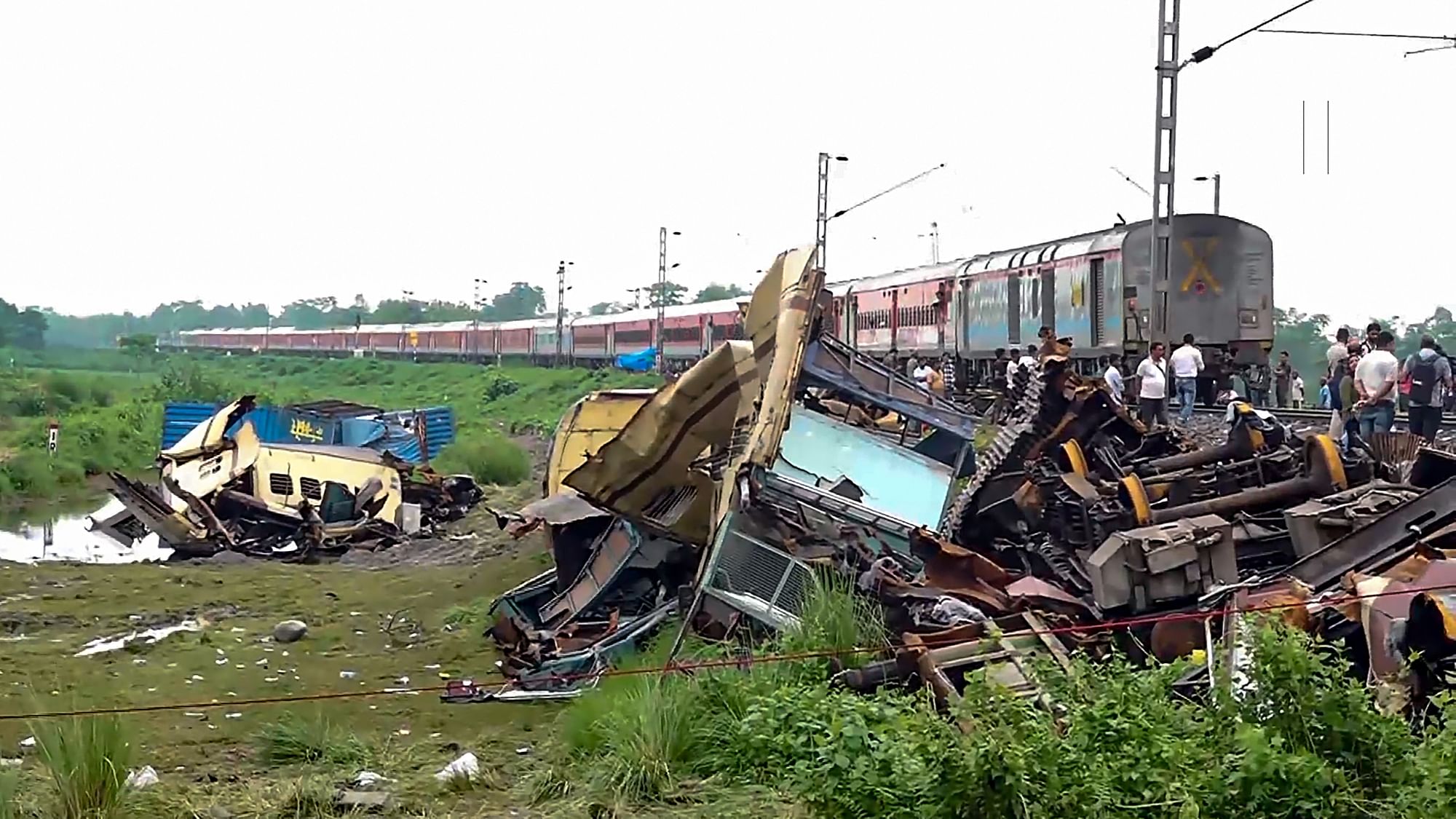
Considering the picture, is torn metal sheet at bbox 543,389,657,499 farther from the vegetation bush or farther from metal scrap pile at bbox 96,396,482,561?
the vegetation bush

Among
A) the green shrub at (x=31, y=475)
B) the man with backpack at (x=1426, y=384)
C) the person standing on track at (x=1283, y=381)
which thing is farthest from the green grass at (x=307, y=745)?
the green shrub at (x=31, y=475)

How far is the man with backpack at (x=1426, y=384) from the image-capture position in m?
12.9

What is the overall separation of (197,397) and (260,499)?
22.2 meters

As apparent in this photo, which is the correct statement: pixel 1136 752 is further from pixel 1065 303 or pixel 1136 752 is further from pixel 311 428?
pixel 1065 303

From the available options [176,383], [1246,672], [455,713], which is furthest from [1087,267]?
[176,383]

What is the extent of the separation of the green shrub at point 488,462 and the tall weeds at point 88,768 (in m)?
18.6

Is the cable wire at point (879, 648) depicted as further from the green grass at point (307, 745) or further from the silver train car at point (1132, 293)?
the silver train car at point (1132, 293)

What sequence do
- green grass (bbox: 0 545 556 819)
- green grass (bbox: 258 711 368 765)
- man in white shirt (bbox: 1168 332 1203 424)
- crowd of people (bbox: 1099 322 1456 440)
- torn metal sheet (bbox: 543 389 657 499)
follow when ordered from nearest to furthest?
1. green grass (bbox: 0 545 556 819)
2. green grass (bbox: 258 711 368 765)
3. crowd of people (bbox: 1099 322 1456 440)
4. torn metal sheet (bbox: 543 389 657 499)
5. man in white shirt (bbox: 1168 332 1203 424)

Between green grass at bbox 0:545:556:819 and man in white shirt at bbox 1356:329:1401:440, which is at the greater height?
man in white shirt at bbox 1356:329:1401:440

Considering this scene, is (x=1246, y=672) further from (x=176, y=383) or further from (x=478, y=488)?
(x=176, y=383)

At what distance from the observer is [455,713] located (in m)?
8.62

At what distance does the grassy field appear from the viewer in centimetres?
2598

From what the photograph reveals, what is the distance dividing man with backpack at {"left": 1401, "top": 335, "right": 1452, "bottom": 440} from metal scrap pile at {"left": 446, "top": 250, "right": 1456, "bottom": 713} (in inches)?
109

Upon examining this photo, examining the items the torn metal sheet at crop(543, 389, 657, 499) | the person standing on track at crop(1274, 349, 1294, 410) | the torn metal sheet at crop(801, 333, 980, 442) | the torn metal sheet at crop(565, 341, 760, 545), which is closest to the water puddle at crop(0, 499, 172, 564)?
the torn metal sheet at crop(543, 389, 657, 499)
